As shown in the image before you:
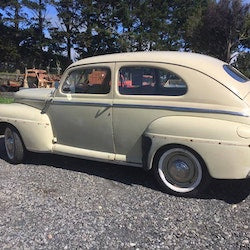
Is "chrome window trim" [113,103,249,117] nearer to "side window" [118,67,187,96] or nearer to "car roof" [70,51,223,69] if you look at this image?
"side window" [118,67,187,96]

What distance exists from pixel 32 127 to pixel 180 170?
2315 mm

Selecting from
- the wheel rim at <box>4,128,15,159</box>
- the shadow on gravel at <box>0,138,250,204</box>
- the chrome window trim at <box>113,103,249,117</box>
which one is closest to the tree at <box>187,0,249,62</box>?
the shadow on gravel at <box>0,138,250,204</box>

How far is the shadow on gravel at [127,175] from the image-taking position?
4.66 m

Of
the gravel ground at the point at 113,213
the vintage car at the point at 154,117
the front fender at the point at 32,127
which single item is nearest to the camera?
the gravel ground at the point at 113,213

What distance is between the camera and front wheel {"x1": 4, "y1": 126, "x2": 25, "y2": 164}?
6.04 m

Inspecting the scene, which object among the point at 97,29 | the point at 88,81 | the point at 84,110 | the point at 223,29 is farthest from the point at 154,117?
the point at 97,29

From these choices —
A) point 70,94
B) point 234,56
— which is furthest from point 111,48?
point 70,94

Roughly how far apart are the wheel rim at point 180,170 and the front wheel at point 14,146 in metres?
2.34

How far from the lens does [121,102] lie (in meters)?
5.04

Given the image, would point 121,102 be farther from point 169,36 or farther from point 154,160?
point 169,36

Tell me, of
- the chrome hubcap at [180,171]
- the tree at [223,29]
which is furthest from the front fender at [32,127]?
the tree at [223,29]

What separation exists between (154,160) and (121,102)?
0.84m

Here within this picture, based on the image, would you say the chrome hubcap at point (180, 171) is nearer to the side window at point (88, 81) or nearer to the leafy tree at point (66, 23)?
the side window at point (88, 81)

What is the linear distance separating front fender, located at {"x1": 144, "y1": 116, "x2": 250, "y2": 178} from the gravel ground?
0.43 meters
